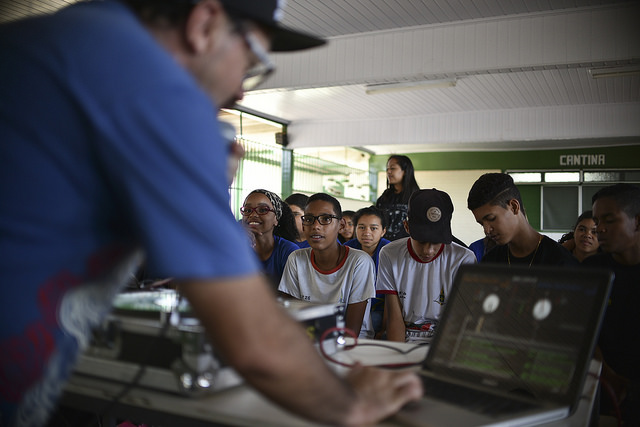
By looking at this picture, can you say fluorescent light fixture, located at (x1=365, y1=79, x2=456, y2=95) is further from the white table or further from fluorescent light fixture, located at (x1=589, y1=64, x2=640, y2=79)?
the white table

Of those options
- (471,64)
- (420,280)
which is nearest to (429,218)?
(420,280)

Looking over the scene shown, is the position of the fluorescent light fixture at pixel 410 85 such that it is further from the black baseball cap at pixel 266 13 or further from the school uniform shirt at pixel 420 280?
the black baseball cap at pixel 266 13

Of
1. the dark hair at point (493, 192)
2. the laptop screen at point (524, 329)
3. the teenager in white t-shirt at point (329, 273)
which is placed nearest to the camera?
the laptop screen at point (524, 329)

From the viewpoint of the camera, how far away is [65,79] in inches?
25.5

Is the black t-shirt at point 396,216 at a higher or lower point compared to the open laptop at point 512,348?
higher

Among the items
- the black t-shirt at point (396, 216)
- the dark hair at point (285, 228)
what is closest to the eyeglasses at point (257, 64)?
the dark hair at point (285, 228)

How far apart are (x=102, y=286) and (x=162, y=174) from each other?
0.85ft

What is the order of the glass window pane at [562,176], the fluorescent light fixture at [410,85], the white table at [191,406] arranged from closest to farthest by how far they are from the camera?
the white table at [191,406] < the fluorescent light fixture at [410,85] < the glass window pane at [562,176]

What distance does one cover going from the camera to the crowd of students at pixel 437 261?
2.31 m

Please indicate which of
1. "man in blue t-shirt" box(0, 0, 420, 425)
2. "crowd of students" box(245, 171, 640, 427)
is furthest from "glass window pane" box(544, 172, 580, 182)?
"man in blue t-shirt" box(0, 0, 420, 425)

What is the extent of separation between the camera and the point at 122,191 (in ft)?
2.15

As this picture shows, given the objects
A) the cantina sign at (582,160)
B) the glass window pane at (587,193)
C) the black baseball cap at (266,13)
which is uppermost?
the cantina sign at (582,160)

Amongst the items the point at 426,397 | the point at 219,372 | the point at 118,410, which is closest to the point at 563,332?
the point at 426,397

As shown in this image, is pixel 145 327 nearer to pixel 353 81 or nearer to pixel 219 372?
pixel 219 372
